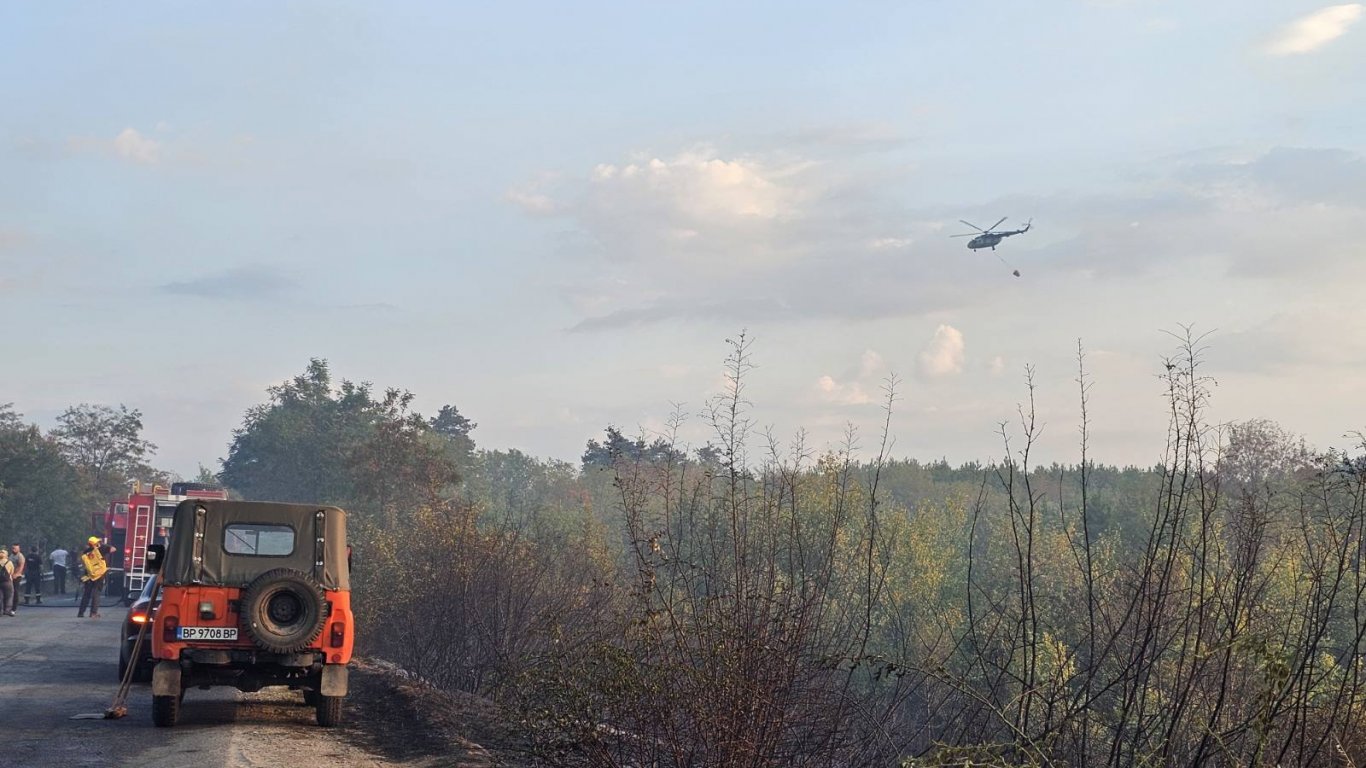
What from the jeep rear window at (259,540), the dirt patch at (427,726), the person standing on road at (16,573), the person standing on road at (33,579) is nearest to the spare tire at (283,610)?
the jeep rear window at (259,540)

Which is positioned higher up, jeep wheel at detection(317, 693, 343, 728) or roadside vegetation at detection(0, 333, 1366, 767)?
roadside vegetation at detection(0, 333, 1366, 767)

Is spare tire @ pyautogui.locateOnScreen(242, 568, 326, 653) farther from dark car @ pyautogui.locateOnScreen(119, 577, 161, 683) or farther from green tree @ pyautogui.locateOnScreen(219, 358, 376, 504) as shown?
green tree @ pyautogui.locateOnScreen(219, 358, 376, 504)

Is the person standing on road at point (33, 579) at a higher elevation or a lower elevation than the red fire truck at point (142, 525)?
lower

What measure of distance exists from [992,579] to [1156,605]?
238 feet

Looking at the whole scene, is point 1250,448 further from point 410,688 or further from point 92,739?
point 92,739

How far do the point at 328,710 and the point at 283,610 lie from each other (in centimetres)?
135

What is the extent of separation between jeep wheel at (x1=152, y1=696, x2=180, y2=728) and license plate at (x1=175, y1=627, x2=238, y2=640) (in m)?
0.67

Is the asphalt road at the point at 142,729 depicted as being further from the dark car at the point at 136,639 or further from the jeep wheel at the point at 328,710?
the dark car at the point at 136,639

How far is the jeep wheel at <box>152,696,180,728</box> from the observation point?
12805 millimetres

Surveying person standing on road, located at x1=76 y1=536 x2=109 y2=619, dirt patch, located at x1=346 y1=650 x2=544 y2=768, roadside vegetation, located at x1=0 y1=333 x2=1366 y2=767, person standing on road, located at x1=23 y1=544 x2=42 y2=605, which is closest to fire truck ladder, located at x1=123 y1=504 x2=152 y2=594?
person standing on road, located at x1=76 y1=536 x2=109 y2=619

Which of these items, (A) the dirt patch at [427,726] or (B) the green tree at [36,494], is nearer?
(A) the dirt patch at [427,726]

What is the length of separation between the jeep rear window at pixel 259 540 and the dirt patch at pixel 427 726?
2.12 meters

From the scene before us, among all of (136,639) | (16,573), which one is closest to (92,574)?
(16,573)

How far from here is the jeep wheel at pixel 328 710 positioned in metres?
13.5
